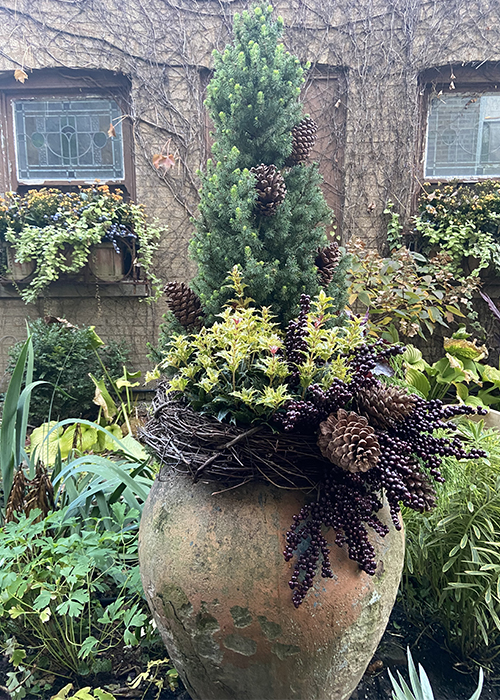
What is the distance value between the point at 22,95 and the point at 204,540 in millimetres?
5252

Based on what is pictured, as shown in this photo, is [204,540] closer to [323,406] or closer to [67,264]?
[323,406]

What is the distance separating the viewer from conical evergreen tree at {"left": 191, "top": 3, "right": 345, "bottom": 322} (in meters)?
1.66

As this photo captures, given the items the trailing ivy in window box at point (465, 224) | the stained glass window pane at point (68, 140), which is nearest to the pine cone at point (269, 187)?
the trailing ivy in window box at point (465, 224)

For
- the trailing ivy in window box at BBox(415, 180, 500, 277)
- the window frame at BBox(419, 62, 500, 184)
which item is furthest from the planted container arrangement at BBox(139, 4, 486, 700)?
the window frame at BBox(419, 62, 500, 184)

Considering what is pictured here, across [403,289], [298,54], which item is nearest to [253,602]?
[403,289]

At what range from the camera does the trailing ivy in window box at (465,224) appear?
4.06 metres

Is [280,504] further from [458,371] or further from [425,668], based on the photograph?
[458,371]

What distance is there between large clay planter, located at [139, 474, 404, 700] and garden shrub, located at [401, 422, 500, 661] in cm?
40

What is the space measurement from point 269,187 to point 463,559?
1485 mm

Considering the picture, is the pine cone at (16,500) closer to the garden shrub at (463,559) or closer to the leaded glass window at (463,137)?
the garden shrub at (463,559)

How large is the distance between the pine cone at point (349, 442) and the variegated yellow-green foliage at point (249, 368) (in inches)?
5.2

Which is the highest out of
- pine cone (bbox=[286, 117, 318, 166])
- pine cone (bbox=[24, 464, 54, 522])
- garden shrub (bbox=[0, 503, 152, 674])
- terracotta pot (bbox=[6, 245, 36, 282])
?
pine cone (bbox=[286, 117, 318, 166])

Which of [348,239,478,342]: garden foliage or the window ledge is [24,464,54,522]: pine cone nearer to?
[348,239,478,342]: garden foliage

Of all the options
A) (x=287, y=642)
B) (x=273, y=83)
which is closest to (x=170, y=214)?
(x=273, y=83)
